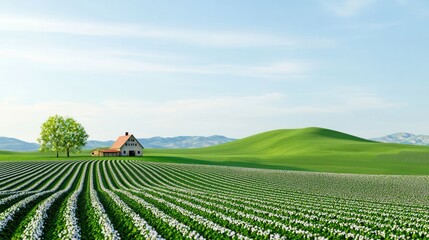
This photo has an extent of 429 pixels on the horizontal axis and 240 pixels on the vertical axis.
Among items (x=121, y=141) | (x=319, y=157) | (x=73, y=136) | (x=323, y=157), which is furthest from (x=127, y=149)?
(x=323, y=157)

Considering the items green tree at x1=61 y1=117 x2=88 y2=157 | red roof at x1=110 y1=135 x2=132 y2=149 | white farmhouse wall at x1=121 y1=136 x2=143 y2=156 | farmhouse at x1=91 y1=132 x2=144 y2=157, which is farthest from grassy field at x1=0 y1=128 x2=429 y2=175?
red roof at x1=110 y1=135 x2=132 y2=149

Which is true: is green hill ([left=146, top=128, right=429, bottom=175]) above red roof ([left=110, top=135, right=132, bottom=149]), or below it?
below

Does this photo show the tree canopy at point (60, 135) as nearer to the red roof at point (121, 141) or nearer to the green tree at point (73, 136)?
the green tree at point (73, 136)

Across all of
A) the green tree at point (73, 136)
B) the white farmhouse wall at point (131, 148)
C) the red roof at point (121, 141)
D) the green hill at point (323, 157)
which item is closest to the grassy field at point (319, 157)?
the green hill at point (323, 157)

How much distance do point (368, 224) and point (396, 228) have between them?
141cm

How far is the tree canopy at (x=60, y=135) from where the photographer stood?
4358 inches

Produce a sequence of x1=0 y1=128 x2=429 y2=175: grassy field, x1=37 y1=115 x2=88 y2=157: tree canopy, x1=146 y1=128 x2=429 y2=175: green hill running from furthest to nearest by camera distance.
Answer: x1=37 y1=115 x2=88 y2=157: tree canopy → x1=146 y1=128 x2=429 y2=175: green hill → x1=0 y1=128 x2=429 y2=175: grassy field

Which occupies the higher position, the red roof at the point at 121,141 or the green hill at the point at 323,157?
the red roof at the point at 121,141

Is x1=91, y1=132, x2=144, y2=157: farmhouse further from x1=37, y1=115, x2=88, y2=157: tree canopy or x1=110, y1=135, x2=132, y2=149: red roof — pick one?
x1=37, y1=115, x2=88, y2=157: tree canopy

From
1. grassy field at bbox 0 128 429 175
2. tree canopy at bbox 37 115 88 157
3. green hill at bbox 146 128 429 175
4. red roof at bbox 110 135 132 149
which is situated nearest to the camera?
grassy field at bbox 0 128 429 175

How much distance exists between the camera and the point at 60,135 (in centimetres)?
11125

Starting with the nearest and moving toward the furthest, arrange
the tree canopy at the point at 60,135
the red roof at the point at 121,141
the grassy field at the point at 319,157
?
the grassy field at the point at 319,157, the tree canopy at the point at 60,135, the red roof at the point at 121,141

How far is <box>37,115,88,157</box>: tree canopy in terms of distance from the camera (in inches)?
4358

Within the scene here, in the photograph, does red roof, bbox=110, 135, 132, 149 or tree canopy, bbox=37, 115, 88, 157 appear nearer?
tree canopy, bbox=37, 115, 88, 157
